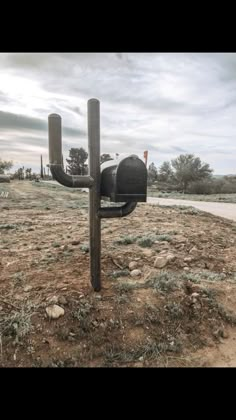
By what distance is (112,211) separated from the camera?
112 inches

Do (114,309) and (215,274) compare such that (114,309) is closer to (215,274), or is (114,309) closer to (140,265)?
(140,265)

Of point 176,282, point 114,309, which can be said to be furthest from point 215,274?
point 114,309

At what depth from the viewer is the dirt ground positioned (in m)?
2.17

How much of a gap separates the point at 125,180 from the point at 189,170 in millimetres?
28867

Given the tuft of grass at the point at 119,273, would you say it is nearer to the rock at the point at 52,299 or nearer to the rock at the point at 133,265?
the rock at the point at 133,265

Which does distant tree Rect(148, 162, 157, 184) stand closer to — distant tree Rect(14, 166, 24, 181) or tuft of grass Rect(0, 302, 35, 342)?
distant tree Rect(14, 166, 24, 181)

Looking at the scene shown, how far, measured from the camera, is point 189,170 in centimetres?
3016

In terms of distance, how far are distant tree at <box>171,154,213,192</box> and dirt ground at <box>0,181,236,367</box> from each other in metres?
26.5

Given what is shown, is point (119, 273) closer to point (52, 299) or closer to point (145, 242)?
point (52, 299)

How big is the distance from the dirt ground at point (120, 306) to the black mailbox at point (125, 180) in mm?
989

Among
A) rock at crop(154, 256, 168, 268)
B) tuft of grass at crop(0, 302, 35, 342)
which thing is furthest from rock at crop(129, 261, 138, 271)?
tuft of grass at crop(0, 302, 35, 342)

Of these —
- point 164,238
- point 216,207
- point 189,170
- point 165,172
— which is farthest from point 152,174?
point 164,238
